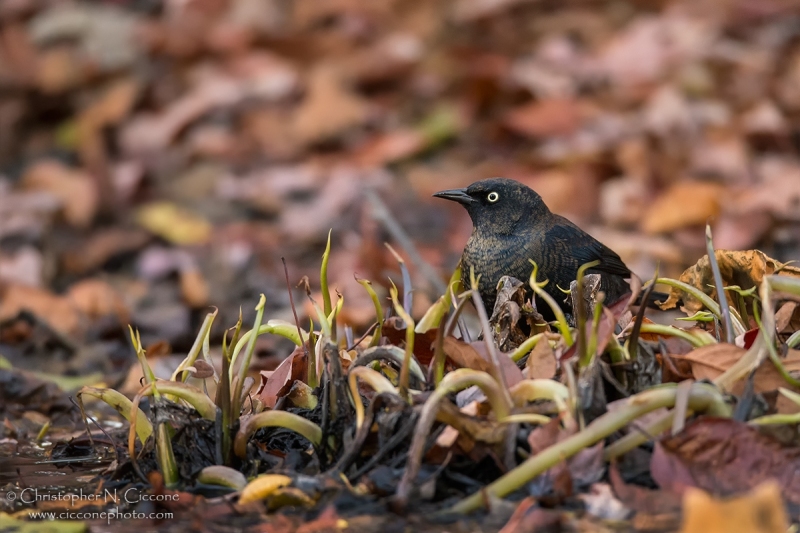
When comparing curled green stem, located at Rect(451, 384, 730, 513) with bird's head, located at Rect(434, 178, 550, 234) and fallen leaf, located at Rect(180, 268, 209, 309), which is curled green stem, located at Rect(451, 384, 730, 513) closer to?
bird's head, located at Rect(434, 178, 550, 234)

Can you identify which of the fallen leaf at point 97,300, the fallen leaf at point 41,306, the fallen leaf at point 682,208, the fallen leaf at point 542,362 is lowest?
the fallen leaf at point 97,300

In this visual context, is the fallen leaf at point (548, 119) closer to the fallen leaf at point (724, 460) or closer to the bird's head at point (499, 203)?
the bird's head at point (499, 203)

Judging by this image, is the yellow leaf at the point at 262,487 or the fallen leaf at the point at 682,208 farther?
the fallen leaf at the point at 682,208

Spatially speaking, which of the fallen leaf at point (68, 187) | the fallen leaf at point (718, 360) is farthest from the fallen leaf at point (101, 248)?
the fallen leaf at point (718, 360)

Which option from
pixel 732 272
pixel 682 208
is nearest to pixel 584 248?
pixel 732 272

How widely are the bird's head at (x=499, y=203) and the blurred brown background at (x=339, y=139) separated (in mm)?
1294

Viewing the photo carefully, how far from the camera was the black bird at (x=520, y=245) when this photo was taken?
162 inches

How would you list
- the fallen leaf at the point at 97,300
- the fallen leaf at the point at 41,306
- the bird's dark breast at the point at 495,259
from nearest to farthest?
the bird's dark breast at the point at 495,259
the fallen leaf at the point at 41,306
the fallen leaf at the point at 97,300

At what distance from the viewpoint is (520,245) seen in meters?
4.23

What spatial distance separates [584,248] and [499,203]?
0.39 meters

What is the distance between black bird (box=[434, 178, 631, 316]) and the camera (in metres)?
4.12

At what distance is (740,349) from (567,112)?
583cm

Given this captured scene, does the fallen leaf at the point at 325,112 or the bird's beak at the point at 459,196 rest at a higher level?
the bird's beak at the point at 459,196

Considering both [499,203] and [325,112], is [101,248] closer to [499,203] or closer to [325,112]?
[325,112]
